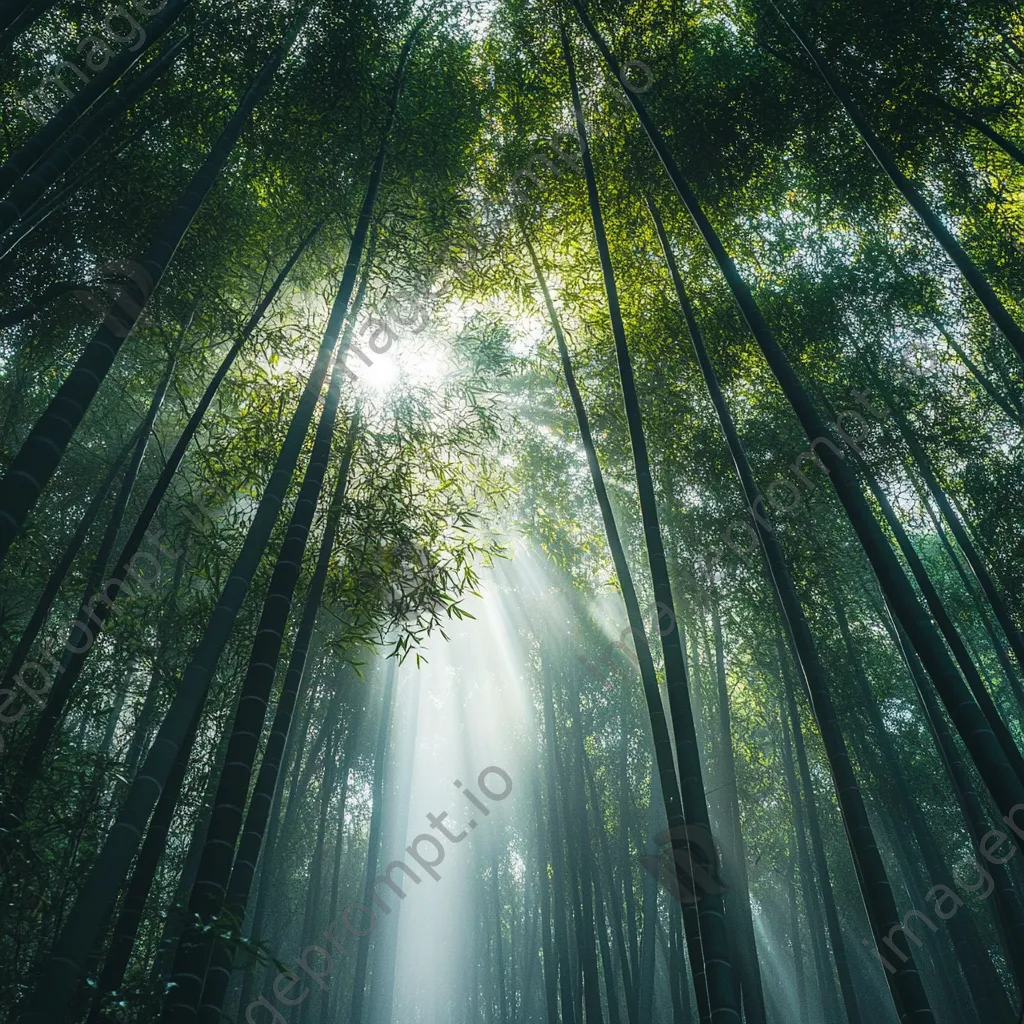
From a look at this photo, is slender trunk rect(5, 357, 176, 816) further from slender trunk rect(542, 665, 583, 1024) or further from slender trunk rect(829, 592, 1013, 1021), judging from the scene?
slender trunk rect(542, 665, 583, 1024)

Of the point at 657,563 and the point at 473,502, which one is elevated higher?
the point at 473,502

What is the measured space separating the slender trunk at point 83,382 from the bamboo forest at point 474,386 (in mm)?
13

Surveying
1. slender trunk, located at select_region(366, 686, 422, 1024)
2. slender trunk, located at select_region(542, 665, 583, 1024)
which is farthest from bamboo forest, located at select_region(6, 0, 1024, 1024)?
slender trunk, located at select_region(366, 686, 422, 1024)

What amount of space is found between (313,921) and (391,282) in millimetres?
8643

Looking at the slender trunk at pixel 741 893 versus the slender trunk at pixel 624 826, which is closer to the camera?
the slender trunk at pixel 741 893

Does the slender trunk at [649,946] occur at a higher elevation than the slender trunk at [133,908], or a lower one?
higher

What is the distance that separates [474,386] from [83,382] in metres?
3.36

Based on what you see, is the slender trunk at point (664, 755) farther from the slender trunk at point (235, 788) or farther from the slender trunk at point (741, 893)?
the slender trunk at point (741, 893)

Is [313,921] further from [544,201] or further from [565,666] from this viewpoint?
[544,201]

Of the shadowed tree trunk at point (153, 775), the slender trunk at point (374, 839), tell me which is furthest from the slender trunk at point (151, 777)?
A: the slender trunk at point (374, 839)

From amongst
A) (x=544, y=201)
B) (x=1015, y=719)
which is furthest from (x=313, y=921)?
(x=1015, y=719)

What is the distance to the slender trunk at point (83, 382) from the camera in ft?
5.39

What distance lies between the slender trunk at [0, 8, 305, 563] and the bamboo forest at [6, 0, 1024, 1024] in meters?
0.01

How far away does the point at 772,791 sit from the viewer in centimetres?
1155
